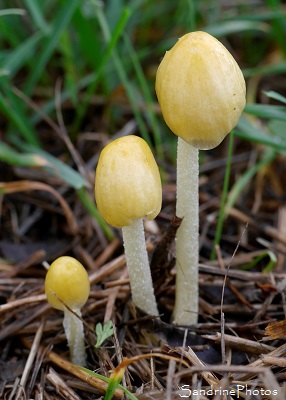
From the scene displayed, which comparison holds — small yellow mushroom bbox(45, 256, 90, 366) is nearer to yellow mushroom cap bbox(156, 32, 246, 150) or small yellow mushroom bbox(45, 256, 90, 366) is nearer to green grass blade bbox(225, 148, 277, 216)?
yellow mushroom cap bbox(156, 32, 246, 150)

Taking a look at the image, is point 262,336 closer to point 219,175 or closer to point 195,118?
point 195,118

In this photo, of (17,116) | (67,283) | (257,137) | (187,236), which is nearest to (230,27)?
(257,137)

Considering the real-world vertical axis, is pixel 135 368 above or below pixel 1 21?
below

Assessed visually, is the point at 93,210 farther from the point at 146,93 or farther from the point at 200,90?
the point at 200,90

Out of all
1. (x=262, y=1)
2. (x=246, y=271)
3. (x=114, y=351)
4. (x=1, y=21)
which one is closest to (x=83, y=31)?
(x=1, y=21)

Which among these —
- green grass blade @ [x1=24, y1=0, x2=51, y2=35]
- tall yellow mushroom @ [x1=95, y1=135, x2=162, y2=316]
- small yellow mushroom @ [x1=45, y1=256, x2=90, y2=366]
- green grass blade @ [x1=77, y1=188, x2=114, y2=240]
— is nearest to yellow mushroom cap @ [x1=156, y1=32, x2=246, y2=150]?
tall yellow mushroom @ [x1=95, y1=135, x2=162, y2=316]

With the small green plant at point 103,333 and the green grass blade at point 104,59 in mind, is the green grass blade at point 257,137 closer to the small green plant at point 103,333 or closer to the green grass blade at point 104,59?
the green grass blade at point 104,59
